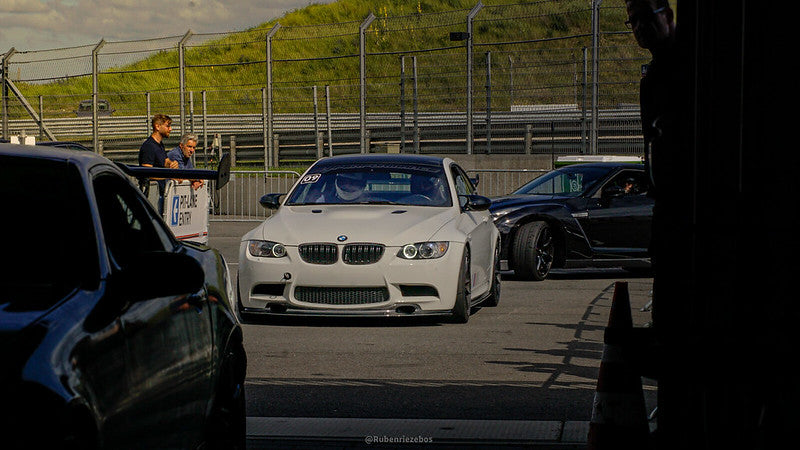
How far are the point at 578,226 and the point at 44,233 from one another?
465 inches

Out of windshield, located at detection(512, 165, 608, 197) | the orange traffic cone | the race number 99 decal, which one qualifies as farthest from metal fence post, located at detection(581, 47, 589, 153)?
the orange traffic cone

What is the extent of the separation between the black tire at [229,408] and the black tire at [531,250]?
9805mm

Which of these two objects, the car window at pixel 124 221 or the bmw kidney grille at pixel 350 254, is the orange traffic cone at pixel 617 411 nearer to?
the car window at pixel 124 221

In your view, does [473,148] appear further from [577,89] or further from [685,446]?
[685,446]

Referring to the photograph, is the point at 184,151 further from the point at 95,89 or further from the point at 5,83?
the point at 5,83

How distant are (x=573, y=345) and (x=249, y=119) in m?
22.1

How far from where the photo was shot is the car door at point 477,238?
11.5 m

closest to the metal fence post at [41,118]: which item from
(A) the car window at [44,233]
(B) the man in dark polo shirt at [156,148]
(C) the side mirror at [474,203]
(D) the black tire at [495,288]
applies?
(B) the man in dark polo shirt at [156,148]

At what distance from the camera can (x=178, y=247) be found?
5047 mm

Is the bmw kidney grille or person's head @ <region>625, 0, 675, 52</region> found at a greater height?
person's head @ <region>625, 0, 675, 52</region>

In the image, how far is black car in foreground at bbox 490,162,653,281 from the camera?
15.0 meters

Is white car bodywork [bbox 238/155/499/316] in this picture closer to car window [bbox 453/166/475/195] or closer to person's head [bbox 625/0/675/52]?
car window [bbox 453/166/475/195]

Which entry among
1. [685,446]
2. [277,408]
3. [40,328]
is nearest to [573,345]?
[277,408]

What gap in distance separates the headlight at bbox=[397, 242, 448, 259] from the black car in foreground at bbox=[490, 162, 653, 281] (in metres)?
4.12
